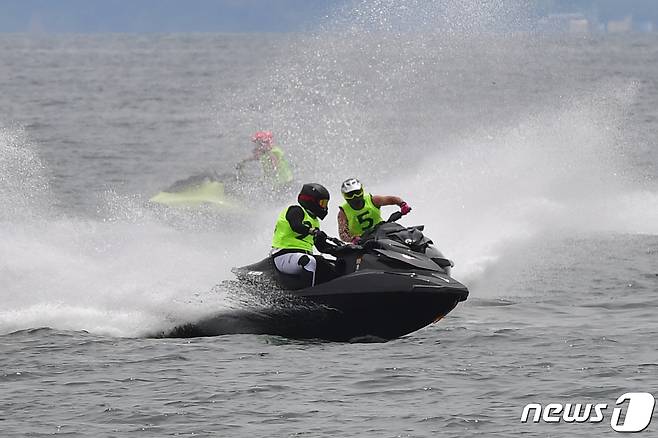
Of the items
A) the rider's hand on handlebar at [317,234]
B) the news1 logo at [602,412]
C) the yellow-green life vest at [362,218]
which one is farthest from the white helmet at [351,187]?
the news1 logo at [602,412]

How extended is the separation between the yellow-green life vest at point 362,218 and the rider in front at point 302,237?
1031 millimetres

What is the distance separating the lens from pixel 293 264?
14.9 metres

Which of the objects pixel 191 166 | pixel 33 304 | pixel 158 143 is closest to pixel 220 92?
pixel 158 143

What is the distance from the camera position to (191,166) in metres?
39.2

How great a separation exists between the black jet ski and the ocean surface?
0.22m

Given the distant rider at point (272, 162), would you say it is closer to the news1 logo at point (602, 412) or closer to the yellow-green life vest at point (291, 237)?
the yellow-green life vest at point (291, 237)

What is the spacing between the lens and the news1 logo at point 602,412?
37.0ft

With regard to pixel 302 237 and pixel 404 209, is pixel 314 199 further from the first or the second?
pixel 404 209

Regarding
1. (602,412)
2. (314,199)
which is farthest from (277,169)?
(602,412)

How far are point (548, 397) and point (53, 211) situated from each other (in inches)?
663

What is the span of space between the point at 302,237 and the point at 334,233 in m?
5.23

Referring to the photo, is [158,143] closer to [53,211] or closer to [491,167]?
[53,211]

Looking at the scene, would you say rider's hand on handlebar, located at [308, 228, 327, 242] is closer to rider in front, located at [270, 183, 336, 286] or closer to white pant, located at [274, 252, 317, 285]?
rider in front, located at [270, 183, 336, 286]

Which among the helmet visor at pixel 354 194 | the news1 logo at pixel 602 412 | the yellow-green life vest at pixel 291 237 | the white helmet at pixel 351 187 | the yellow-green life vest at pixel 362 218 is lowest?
the news1 logo at pixel 602 412
